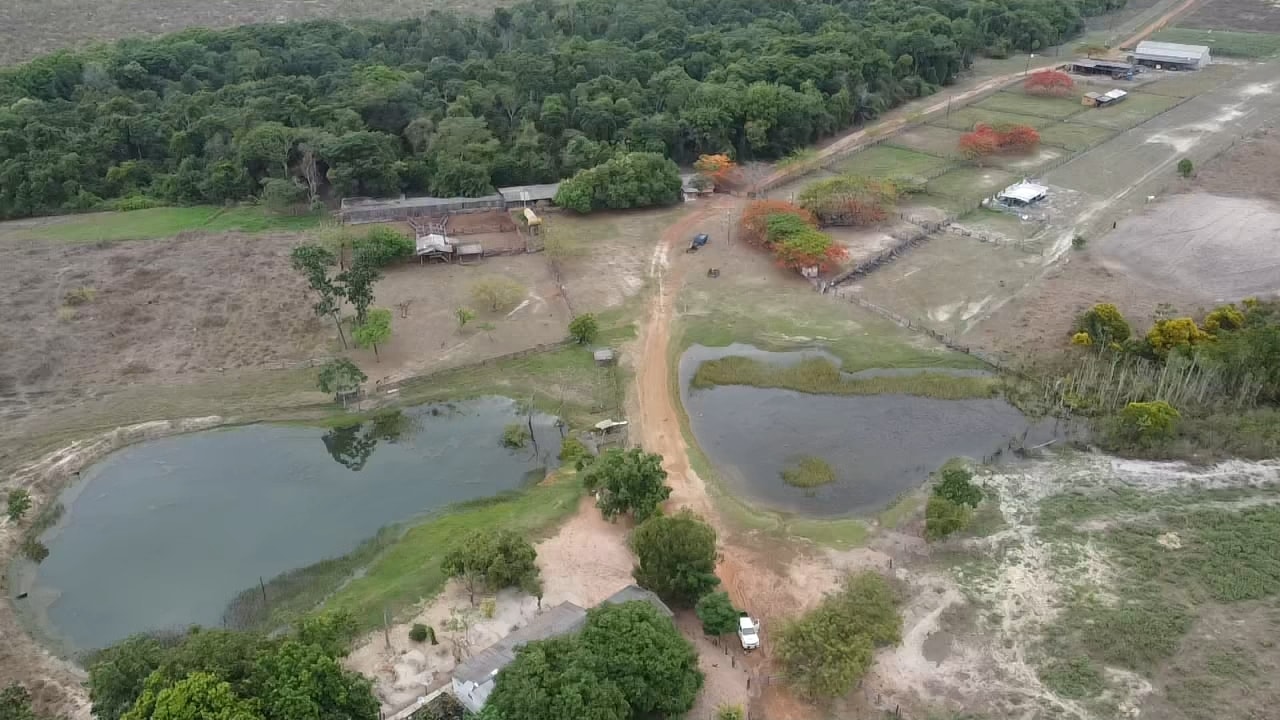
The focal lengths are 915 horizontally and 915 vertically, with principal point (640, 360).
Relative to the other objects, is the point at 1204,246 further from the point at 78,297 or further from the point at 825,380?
the point at 78,297

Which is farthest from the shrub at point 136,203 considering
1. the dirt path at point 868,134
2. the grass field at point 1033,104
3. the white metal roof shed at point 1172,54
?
the white metal roof shed at point 1172,54

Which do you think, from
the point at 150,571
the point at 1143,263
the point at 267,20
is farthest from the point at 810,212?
the point at 267,20

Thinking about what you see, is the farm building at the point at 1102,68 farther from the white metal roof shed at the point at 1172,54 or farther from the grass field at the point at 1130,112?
the grass field at the point at 1130,112

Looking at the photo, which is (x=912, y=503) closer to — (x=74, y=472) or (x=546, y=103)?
(x=74, y=472)

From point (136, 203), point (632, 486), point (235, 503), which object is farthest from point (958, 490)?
point (136, 203)

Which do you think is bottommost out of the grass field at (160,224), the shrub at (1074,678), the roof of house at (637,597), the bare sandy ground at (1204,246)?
the bare sandy ground at (1204,246)
